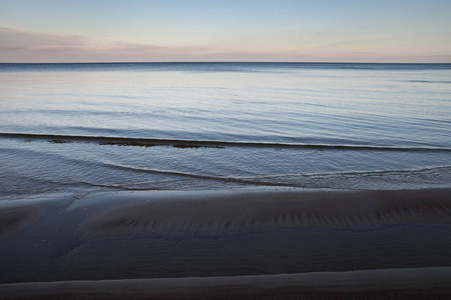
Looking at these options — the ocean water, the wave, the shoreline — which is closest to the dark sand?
the shoreline

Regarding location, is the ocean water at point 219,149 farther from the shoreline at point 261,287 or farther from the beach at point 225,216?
the shoreline at point 261,287

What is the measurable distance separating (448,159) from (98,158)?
1087 cm

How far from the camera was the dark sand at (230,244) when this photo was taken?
11.2 ft

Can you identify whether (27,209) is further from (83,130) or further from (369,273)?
(83,130)

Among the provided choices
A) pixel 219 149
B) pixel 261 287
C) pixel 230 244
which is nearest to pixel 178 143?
pixel 219 149

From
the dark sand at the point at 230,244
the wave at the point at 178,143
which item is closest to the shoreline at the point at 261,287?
the dark sand at the point at 230,244

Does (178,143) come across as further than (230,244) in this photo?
Yes

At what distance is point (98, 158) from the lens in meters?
9.44

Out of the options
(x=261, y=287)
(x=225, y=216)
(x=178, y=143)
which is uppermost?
(x=261, y=287)

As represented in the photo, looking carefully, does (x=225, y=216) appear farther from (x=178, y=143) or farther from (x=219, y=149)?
(x=178, y=143)

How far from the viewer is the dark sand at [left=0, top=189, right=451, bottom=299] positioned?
3.41 meters

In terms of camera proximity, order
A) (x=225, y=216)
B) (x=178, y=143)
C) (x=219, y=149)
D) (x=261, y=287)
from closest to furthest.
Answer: (x=261, y=287) < (x=225, y=216) < (x=219, y=149) < (x=178, y=143)

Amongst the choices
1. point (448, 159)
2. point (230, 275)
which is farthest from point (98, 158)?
point (448, 159)

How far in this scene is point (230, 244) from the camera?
4.61 metres
